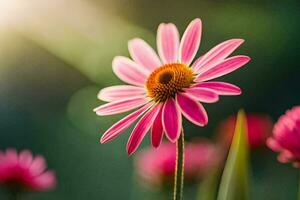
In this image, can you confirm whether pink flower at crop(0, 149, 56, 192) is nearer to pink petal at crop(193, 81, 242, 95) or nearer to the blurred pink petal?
the blurred pink petal

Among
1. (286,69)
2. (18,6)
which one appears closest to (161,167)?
(286,69)

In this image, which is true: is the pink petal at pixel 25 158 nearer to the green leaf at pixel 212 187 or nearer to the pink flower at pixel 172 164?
the pink flower at pixel 172 164

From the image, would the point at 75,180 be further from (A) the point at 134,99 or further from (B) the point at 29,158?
(A) the point at 134,99

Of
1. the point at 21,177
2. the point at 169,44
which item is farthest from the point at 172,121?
the point at 21,177

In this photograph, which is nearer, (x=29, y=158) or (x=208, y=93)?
(x=208, y=93)

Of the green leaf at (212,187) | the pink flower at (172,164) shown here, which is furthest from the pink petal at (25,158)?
the green leaf at (212,187)

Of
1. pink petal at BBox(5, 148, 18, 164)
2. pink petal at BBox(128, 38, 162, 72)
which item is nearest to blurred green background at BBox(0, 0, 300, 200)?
pink petal at BBox(5, 148, 18, 164)
